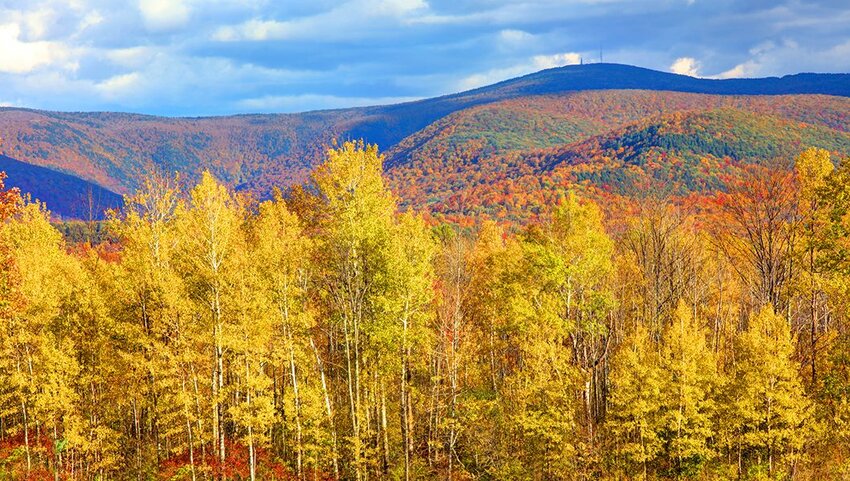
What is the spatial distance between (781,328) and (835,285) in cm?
559

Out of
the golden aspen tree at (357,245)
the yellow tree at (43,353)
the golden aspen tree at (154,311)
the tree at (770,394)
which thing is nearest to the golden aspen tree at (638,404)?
the tree at (770,394)

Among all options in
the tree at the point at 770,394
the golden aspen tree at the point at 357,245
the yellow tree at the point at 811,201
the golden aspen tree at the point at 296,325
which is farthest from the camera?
the golden aspen tree at the point at 296,325

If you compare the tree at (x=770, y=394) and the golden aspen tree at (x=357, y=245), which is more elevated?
the golden aspen tree at (x=357, y=245)

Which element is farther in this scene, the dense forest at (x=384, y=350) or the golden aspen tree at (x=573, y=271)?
the golden aspen tree at (x=573, y=271)

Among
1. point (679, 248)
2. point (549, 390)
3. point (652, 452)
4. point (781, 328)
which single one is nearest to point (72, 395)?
point (549, 390)

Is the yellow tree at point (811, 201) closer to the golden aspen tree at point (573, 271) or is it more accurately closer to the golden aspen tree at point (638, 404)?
the golden aspen tree at point (638, 404)

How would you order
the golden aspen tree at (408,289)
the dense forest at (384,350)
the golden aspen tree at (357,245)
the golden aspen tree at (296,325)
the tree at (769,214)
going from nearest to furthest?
the dense forest at (384,350)
the golden aspen tree at (357,245)
the golden aspen tree at (408,289)
the golden aspen tree at (296,325)
the tree at (769,214)

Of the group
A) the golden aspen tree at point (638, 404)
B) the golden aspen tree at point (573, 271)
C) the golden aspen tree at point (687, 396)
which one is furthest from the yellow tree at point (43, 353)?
the golden aspen tree at point (687, 396)

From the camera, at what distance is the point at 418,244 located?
31.7m

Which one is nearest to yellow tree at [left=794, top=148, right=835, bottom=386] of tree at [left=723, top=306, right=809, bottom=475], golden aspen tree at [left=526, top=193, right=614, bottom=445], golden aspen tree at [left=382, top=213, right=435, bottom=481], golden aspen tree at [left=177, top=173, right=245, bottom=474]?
tree at [left=723, top=306, right=809, bottom=475]

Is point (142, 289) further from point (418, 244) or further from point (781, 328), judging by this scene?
point (781, 328)

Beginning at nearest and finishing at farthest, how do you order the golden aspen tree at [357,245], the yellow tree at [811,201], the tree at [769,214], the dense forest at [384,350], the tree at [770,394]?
the tree at [770,394], the yellow tree at [811,201], the dense forest at [384,350], the golden aspen tree at [357,245], the tree at [769,214]

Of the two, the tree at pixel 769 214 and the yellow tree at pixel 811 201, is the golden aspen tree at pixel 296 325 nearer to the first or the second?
the tree at pixel 769 214

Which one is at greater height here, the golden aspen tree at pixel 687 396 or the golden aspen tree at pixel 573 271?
the golden aspen tree at pixel 573 271
